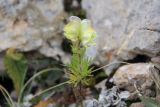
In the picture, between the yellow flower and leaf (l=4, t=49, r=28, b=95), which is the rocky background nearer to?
leaf (l=4, t=49, r=28, b=95)

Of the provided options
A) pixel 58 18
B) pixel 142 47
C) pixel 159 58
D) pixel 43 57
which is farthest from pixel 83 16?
pixel 159 58

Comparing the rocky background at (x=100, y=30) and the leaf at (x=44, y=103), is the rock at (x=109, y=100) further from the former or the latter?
the leaf at (x=44, y=103)

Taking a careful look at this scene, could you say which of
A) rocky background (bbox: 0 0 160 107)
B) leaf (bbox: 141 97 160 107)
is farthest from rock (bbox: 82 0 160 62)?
leaf (bbox: 141 97 160 107)

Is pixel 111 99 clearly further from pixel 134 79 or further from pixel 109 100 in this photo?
pixel 134 79

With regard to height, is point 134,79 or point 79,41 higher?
point 79,41

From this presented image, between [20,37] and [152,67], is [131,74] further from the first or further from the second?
[20,37]

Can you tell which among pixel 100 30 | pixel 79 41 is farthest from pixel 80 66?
pixel 100 30

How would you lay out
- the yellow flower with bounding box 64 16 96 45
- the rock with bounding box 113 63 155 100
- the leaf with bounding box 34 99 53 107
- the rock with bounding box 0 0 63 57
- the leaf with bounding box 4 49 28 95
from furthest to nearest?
1. the rock with bounding box 0 0 63 57
2. the leaf with bounding box 4 49 28 95
3. the leaf with bounding box 34 99 53 107
4. the rock with bounding box 113 63 155 100
5. the yellow flower with bounding box 64 16 96 45

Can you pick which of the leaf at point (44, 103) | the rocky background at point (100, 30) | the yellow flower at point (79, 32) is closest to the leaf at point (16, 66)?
the rocky background at point (100, 30)
